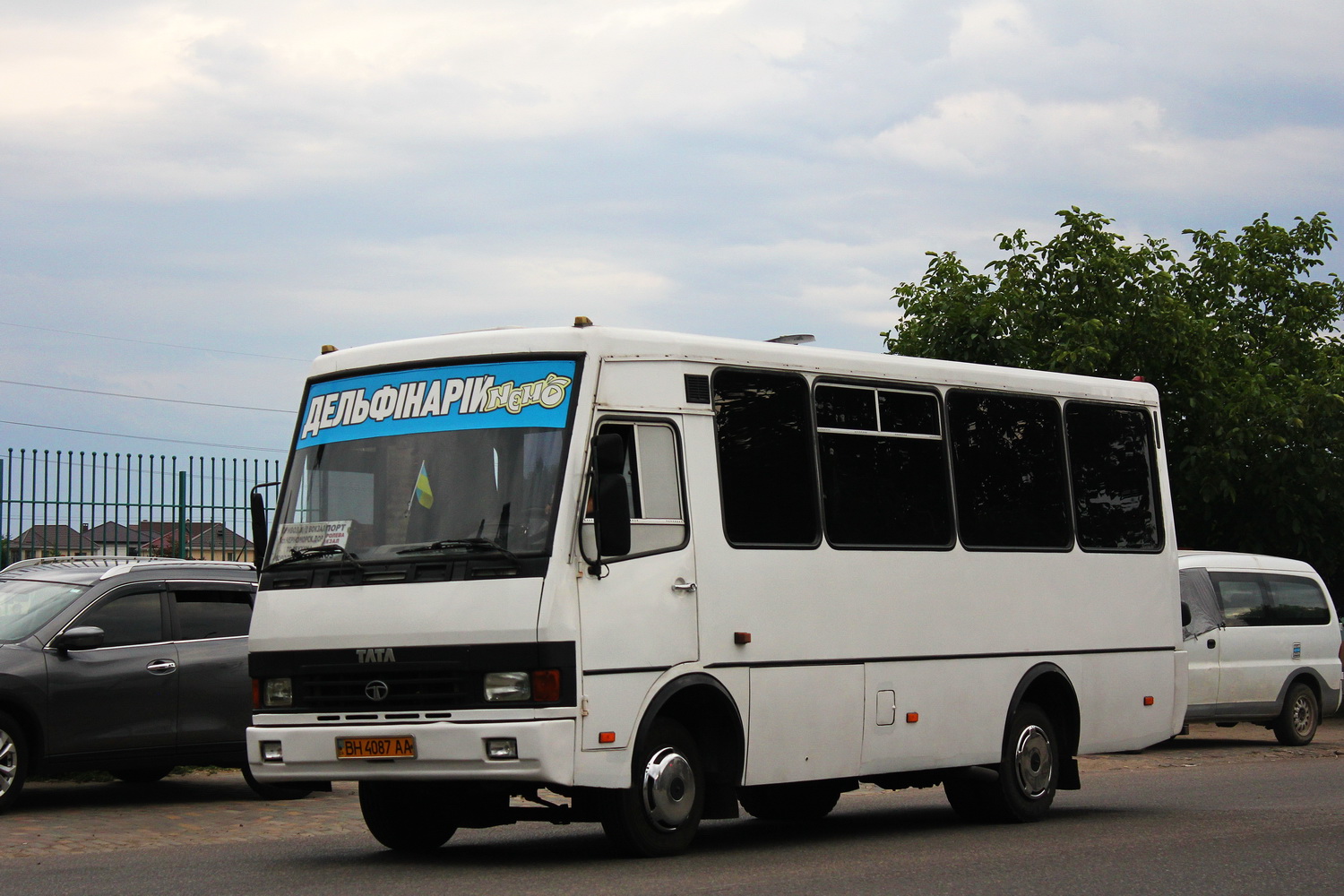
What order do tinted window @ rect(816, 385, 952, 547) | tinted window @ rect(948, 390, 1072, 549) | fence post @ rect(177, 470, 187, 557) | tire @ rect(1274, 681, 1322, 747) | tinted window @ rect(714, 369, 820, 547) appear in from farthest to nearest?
tire @ rect(1274, 681, 1322, 747) < fence post @ rect(177, 470, 187, 557) < tinted window @ rect(948, 390, 1072, 549) < tinted window @ rect(816, 385, 952, 547) < tinted window @ rect(714, 369, 820, 547)

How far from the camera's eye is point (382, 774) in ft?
31.2

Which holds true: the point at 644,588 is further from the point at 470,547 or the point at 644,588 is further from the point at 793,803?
the point at 793,803

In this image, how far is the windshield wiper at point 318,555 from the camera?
9.91 metres

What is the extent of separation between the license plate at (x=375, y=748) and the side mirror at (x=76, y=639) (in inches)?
194

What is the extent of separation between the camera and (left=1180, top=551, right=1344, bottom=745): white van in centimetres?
2114

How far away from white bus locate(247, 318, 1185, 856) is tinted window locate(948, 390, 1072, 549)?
0.09 feet

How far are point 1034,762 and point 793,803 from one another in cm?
179

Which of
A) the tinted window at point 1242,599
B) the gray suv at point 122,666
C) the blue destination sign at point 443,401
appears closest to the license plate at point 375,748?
the blue destination sign at point 443,401

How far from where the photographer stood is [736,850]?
35.6 ft

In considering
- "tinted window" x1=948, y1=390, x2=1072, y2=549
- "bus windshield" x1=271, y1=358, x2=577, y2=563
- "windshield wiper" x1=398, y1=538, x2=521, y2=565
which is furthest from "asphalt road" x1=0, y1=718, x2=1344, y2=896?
"tinted window" x1=948, y1=390, x2=1072, y2=549

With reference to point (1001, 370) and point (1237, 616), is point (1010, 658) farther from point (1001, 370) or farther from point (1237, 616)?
point (1237, 616)

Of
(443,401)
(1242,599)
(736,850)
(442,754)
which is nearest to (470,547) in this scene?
(443,401)

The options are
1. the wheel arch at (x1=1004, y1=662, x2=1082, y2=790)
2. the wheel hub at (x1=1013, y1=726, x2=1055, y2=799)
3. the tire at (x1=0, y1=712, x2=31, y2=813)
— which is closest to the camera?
the wheel hub at (x1=1013, y1=726, x2=1055, y2=799)

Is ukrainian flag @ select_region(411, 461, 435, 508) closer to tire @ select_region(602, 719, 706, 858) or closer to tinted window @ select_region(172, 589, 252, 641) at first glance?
tire @ select_region(602, 719, 706, 858)
